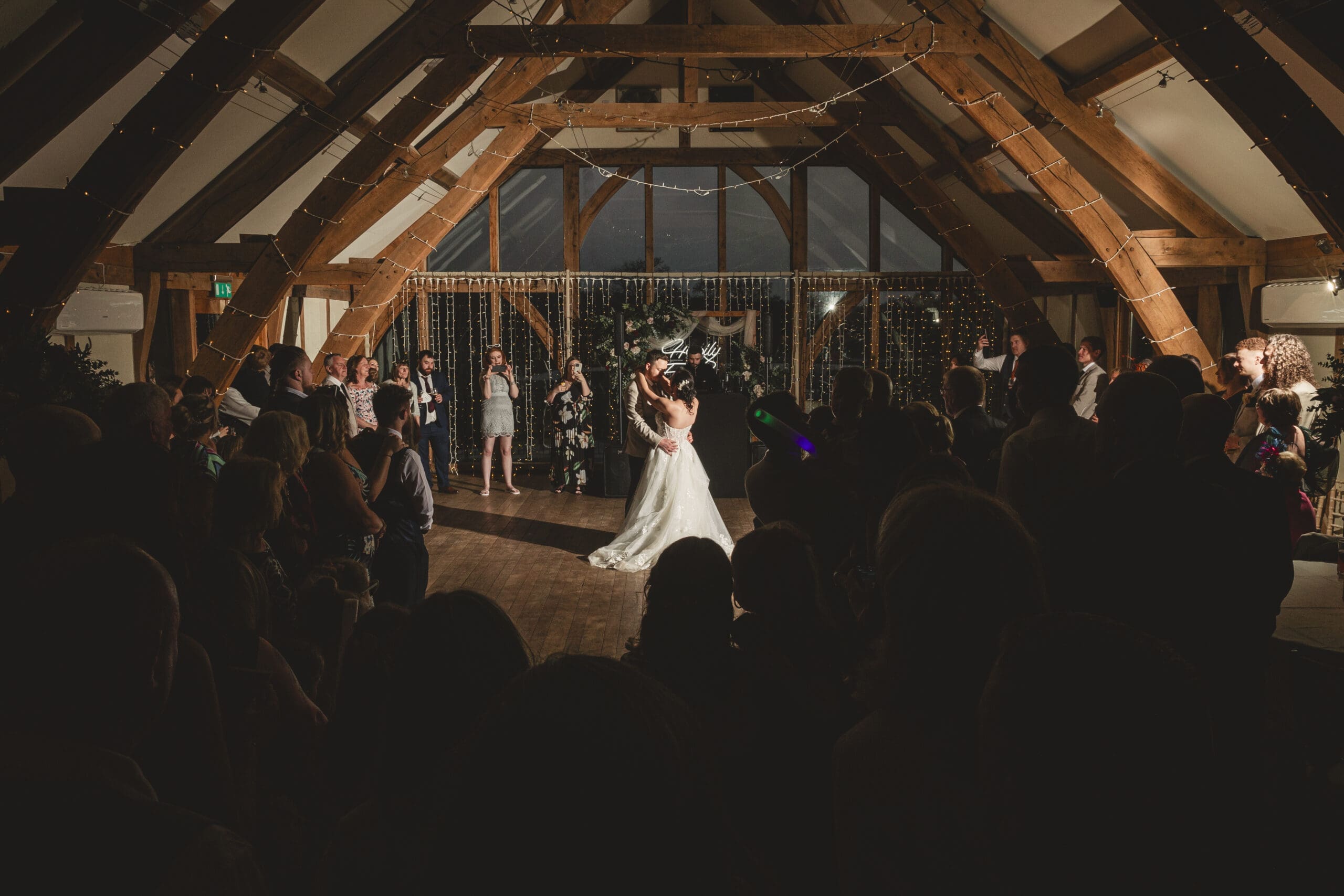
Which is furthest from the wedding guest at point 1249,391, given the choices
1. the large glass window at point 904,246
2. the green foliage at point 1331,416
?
the large glass window at point 904,246

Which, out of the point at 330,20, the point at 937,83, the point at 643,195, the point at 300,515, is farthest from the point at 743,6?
the point at 300,515

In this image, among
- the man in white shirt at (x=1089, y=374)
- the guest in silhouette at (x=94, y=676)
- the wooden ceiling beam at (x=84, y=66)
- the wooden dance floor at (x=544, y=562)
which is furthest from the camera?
the man in white shirt at (x=1089, y=374)

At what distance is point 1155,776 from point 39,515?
5.98 ft

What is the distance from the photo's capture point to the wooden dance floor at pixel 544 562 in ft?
14.9

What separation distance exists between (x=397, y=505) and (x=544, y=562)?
9.17 ft

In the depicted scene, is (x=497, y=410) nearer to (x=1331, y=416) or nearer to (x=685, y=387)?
(x=685, y=387)

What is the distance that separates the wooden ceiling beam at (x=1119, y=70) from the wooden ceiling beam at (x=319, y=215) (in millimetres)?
4375

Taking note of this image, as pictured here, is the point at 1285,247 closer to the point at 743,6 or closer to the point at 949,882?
the point at 743,6

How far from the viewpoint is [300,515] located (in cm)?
288

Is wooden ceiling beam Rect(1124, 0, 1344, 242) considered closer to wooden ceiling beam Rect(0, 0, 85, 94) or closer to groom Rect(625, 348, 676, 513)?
groom Rect(625, 348, 676, 513)

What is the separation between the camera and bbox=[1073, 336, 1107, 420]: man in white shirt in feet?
21.5

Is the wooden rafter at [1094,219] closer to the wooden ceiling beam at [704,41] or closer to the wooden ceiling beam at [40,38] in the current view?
the wooden ceiling beam at [704,41]

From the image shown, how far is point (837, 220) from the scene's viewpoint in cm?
1110

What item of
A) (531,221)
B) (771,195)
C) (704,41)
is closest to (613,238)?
(531,221)
